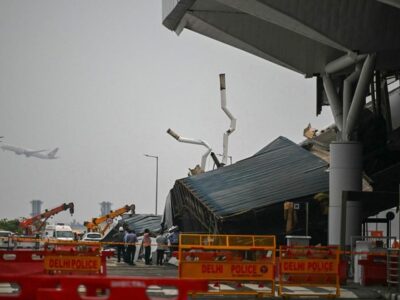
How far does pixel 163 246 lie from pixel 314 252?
20.2 m

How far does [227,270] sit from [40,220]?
7412 centimetres

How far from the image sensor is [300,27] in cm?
3953

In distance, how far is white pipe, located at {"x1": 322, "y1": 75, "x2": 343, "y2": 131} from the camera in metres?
45.0

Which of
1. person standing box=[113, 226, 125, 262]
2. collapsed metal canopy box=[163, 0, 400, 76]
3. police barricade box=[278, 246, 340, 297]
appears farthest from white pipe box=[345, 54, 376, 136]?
police barricade box=[278, 246, 340, 297]

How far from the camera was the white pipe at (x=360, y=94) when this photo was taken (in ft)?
136

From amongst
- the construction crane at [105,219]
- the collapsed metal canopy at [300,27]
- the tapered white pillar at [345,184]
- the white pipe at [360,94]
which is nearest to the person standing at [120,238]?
the tapered white pillar at [345,184]

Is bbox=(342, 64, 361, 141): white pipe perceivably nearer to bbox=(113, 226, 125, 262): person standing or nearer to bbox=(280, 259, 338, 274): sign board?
bbox=(113, 226, 125, 262): person standing

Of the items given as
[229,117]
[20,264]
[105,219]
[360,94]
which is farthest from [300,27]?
[105,219]

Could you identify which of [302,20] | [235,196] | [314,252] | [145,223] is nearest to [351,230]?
[235,196]

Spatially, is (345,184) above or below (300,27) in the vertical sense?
below

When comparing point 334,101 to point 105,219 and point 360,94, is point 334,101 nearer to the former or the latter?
point 360,94

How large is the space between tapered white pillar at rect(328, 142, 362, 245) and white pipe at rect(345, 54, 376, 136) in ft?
3.10

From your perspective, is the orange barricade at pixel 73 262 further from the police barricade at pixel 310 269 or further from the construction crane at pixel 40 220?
the construction crane at pixel 40 220

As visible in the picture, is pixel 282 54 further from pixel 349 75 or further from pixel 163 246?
pixel 163 246
